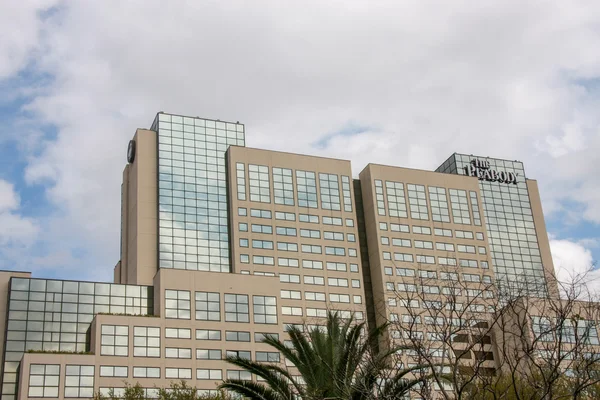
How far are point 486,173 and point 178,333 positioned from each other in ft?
225

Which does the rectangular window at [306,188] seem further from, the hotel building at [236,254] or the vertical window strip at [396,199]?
the vertical window strip at [396,199]

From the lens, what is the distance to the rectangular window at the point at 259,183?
11769 cm

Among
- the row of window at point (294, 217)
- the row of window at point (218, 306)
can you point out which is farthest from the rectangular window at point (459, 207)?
the row of window at point (218, 306)

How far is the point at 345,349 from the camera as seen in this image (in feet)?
136

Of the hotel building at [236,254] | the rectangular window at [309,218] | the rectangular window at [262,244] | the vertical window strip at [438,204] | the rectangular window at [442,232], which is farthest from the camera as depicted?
the vertical window strip at [438,204]

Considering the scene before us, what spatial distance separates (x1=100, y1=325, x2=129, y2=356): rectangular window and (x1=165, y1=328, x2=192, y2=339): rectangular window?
5.15 metres

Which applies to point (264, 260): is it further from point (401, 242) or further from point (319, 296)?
point (401, 242)

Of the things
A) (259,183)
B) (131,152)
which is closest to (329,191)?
(259,183)

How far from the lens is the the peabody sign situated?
452ft

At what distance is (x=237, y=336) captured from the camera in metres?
96.5

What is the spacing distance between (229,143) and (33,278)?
125 feet

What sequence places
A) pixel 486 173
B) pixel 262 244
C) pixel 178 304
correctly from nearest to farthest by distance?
pixel 178 304 → pixel 262 244 → pixel 486 173

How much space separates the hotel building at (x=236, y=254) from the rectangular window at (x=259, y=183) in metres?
0.17

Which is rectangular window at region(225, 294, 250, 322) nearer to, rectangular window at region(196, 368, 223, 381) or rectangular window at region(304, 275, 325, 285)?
rectangular window at region(196, 368, 223, 381)
